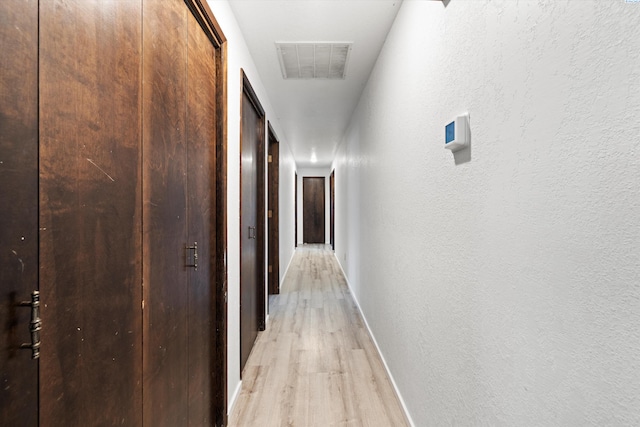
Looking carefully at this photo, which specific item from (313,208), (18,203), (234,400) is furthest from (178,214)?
(313,208)

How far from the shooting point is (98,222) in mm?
796

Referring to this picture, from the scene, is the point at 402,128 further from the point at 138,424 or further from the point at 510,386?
the point at 138,424

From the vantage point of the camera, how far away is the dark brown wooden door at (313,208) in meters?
9.89

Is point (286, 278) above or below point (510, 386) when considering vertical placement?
below

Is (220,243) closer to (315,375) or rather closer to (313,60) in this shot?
(315,375)

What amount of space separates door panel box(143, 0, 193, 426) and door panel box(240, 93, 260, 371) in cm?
101

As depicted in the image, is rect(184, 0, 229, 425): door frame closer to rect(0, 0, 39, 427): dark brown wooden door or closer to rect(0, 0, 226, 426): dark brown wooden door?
rect(0, 0, 226, 426): dark brown wooden door

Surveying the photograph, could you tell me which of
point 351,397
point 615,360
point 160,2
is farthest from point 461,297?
point 160,2

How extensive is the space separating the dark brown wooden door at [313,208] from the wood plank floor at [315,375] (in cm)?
592

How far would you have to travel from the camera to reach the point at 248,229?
2.63m

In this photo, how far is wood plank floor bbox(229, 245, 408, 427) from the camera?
186cm

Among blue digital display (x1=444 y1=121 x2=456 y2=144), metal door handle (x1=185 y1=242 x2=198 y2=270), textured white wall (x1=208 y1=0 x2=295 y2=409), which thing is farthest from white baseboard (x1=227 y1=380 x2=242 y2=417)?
blue digital display (x1=444 y1=121 x2=456 y2=144)

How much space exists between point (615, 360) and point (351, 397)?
5.73 feet

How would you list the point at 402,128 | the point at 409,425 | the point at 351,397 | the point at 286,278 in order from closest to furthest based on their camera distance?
the point at 409,425
the point at 402,128
the point at 351,397
the point at 286,278
